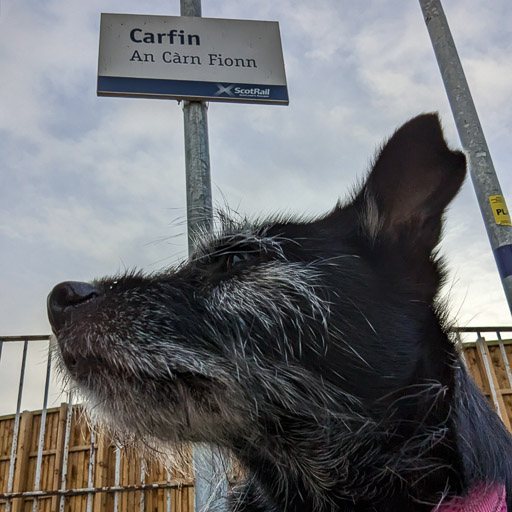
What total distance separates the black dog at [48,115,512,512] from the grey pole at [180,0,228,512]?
49 centimetres

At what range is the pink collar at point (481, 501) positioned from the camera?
149 cm

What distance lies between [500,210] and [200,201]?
2192mm

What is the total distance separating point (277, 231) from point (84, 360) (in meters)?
0.90

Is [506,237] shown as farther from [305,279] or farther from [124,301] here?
[124,301]

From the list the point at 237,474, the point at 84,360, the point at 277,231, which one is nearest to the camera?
the point at 84,360

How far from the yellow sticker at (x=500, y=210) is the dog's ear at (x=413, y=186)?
6.78 ft

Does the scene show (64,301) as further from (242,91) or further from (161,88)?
(242,91)

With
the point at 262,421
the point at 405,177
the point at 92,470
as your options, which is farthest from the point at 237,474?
the point at 92,470

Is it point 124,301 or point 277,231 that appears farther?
point 277,231

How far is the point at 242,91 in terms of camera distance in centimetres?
351

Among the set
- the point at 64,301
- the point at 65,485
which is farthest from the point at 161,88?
the point at 65,485

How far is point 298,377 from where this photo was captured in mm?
1756

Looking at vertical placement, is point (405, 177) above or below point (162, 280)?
above

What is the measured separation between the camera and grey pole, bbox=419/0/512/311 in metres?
3.59
